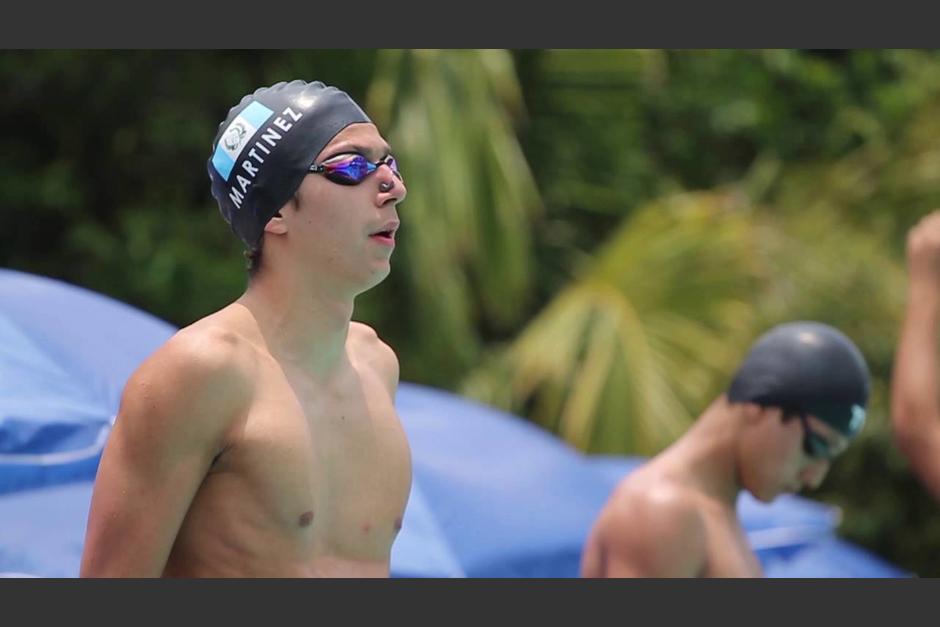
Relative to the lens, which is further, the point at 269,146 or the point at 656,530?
the point at 656,530

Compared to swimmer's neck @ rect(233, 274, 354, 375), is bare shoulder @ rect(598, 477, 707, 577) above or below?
below

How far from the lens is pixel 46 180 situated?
9.42 metres

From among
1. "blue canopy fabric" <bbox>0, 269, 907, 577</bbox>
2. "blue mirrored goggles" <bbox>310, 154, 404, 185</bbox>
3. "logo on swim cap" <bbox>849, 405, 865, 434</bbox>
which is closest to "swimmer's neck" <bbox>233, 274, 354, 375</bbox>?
"blue mirrored goggles" <bbox>310, 154, 404, 185</bbox>

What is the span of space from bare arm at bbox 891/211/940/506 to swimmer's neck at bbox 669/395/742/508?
0.48 m

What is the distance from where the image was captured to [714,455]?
13.8 feet

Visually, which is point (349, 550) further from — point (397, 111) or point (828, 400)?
point (397, 111)

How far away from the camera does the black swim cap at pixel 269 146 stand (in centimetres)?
271

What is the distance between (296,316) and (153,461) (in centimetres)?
39

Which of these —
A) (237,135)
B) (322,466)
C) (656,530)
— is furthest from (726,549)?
(237,135)

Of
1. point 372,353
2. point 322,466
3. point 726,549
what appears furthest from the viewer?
point 726,549

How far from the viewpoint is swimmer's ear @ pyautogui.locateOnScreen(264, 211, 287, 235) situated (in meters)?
2.71

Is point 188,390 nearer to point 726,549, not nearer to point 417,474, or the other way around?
point 726,549

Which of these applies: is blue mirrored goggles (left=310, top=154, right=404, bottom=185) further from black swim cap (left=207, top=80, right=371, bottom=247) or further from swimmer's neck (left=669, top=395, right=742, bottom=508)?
swimmer's neck (left=669, top=395, right=742, bottom=508)

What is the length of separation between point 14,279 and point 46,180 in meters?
4.73
